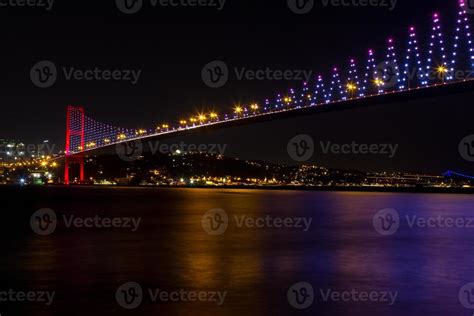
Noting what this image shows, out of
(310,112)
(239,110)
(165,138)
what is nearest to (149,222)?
(310,112)

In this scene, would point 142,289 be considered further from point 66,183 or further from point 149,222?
point 66,183

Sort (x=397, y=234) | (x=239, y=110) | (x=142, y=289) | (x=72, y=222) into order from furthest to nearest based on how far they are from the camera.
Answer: (x=239, y=110) < (x=72, y=222) < (x=397, y=234) < (x=142, y=289)

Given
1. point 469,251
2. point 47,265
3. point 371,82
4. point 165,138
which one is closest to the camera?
point 47,265

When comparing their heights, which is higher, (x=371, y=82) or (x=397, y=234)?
(x=371, y=82)

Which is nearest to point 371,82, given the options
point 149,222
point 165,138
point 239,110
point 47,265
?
point 239,110

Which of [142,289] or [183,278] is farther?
[183,278]

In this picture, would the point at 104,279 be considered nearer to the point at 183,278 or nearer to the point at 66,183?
the point at 183,278
